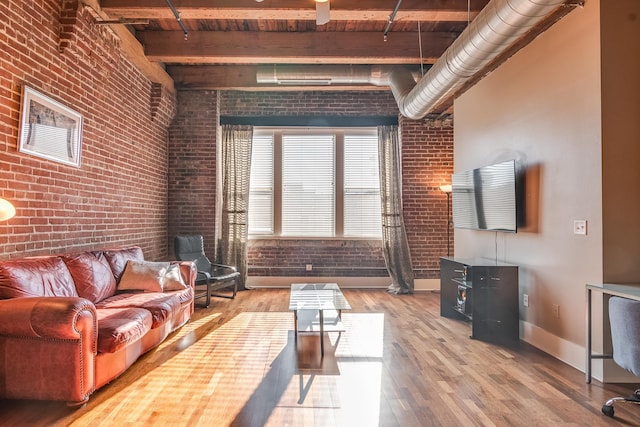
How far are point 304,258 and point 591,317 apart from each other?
14.1 ft

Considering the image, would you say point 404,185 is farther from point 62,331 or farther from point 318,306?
point 62,331

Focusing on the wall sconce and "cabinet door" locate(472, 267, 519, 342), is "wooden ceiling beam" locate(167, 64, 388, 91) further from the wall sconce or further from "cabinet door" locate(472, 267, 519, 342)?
the wall sconce

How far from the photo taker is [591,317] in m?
2.84

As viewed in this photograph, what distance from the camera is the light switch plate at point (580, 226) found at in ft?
9.73

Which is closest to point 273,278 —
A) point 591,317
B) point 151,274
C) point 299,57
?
point 151,274

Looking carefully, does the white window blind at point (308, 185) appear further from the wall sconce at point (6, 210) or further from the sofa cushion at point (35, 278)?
the wall sconce at point (6, 210)

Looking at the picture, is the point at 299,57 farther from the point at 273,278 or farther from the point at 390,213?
the point at 273,278

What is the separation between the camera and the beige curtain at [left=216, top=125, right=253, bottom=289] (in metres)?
6.22

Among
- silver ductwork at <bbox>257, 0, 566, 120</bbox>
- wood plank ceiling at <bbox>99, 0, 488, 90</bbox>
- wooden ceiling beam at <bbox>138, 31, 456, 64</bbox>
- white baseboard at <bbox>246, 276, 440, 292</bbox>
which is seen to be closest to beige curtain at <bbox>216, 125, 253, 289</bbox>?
white baseboard at <bbox>246, 276, 440, 292</bbox>

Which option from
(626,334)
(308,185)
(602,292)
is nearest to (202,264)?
(308,185)

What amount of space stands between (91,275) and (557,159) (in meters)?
4.15

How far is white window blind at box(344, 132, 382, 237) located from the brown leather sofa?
3.84 metres

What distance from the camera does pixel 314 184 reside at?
21.5 ft

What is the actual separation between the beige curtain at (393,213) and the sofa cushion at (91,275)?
13.3 ft
